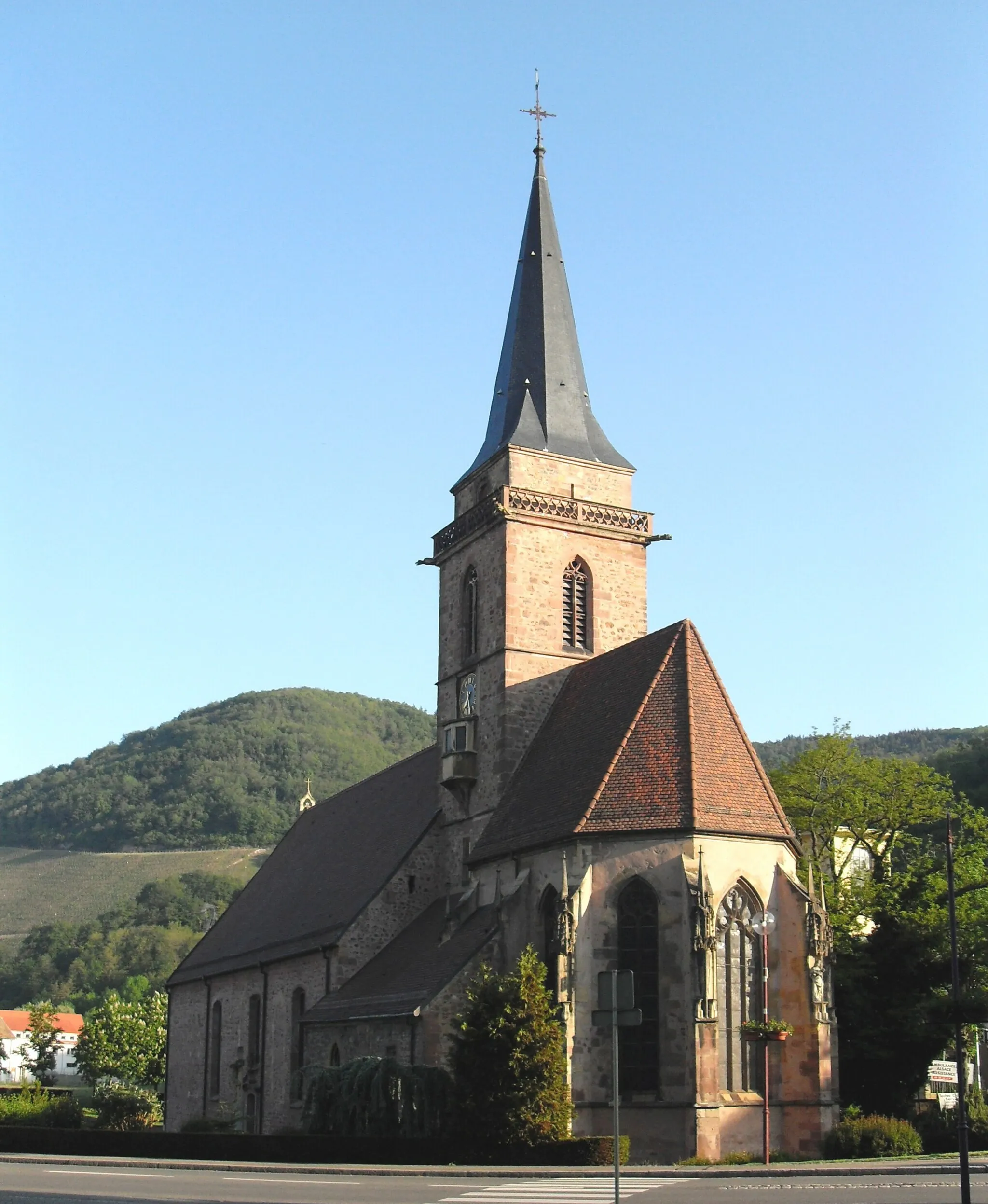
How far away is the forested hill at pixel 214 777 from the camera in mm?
158750

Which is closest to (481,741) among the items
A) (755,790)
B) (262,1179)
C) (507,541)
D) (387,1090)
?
(507,541)

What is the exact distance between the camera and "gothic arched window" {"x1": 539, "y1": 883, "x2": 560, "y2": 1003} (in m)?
27.8

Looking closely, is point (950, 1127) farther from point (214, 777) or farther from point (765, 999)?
point (214, 777)

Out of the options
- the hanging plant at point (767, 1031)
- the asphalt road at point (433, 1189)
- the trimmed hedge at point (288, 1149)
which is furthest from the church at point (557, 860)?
the asphalt road at point (433, 1189)

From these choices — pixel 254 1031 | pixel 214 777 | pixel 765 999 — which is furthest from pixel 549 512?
pixel 214 777

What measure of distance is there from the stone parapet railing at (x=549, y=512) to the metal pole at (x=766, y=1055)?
1238cm

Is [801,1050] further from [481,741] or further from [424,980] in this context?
[481,741]

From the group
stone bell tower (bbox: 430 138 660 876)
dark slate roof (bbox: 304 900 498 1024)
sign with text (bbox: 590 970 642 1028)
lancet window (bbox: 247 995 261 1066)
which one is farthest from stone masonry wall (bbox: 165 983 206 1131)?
sign with text (bbox: 590 970 642 1028)

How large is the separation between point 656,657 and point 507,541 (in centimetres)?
580

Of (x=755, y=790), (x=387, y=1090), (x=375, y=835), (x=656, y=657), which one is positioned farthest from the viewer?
(x=375, y=835)

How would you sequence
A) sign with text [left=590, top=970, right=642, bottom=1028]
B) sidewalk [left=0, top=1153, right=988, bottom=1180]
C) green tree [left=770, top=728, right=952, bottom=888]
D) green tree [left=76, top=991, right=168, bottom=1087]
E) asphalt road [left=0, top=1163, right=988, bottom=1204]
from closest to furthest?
sign with text [left=590, top=970, right=642, bottom=1028] < asphalt road [left=0, top=1163, right=988, bottom=1204] < sidewalk [left=0, top=1153, right=988, bottom=1180] < green tree [left=770, top=728, right=952, bottom=888] < green tree [left=76, top=991, right=168, bottom=1087]

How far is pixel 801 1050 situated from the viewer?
27672mm

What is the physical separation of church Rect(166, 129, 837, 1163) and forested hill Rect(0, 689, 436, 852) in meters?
114

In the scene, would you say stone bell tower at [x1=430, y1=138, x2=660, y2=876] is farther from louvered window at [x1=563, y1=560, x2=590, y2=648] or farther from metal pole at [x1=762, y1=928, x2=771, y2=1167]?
metal pole at [x1=762, y1=928, x2=771, y2=1167]
